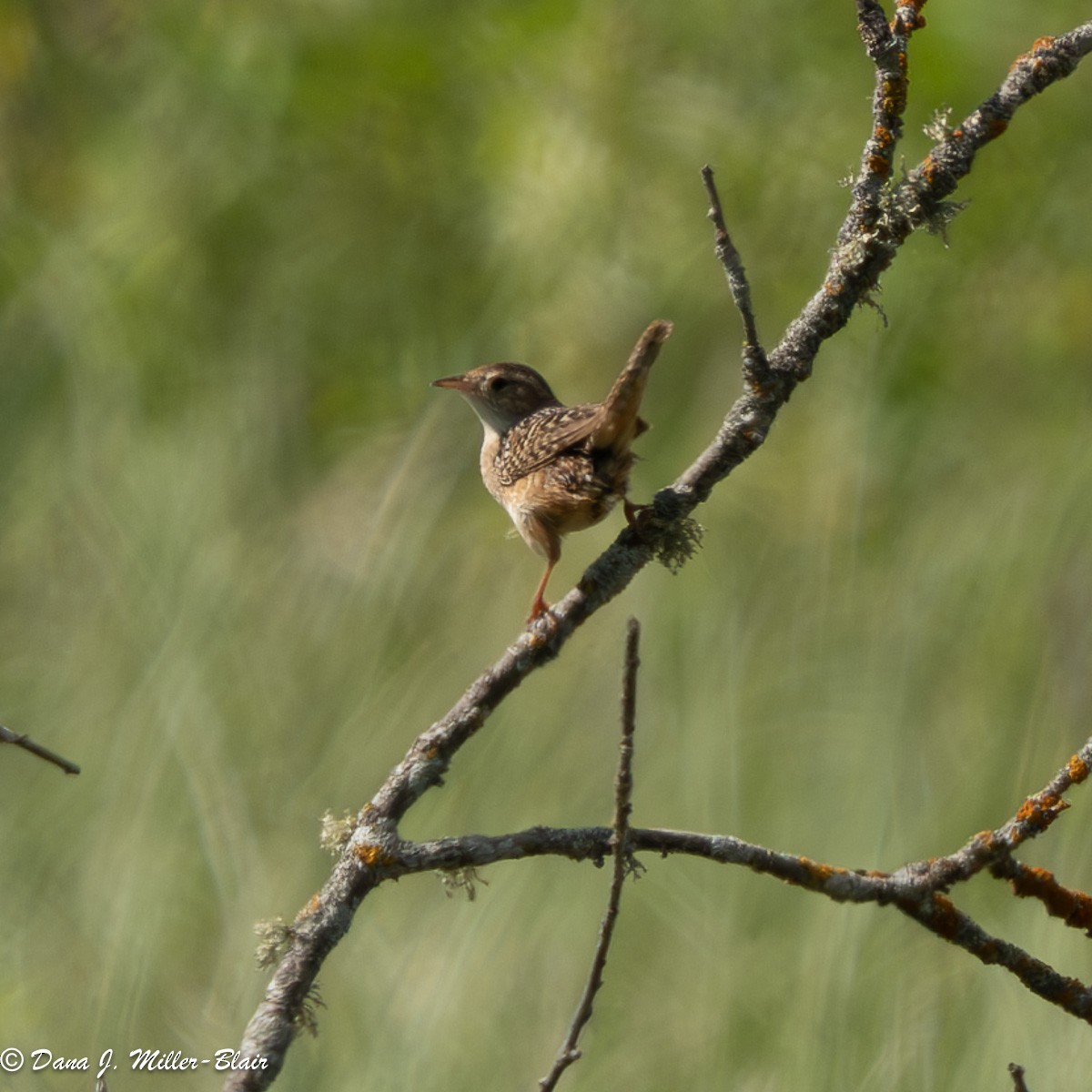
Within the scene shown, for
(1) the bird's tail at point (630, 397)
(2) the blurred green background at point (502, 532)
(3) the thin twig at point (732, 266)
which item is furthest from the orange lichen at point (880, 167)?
(2) the blurred green background at point (502, 532)

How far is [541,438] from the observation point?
2.92m

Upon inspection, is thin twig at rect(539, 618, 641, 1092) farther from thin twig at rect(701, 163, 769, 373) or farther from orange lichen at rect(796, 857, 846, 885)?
thin twig at rect(701, 163, 769, 373)

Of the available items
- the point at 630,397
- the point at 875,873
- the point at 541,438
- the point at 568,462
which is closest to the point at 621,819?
the point at 875,873

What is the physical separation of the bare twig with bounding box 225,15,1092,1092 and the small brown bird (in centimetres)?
46

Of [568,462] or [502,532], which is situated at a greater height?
[502,532]

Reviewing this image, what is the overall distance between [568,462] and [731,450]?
0.89m

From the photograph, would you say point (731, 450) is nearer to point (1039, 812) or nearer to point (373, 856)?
point (1039, 812)

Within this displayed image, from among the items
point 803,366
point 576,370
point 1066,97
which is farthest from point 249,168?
point 803,366

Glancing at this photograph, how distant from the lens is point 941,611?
3.67 meters

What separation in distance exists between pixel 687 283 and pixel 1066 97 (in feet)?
4.64

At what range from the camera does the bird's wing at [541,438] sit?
9.05 ft

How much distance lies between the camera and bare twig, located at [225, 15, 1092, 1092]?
1711 millimetres

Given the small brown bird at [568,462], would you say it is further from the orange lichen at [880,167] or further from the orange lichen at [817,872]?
the orange lichen at [817,872]

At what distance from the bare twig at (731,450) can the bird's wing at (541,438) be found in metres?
0.76
